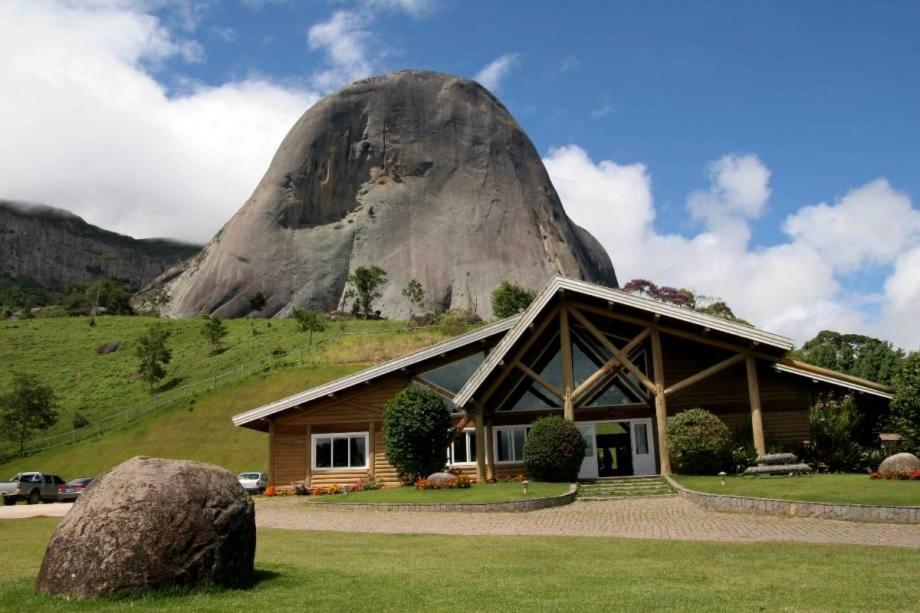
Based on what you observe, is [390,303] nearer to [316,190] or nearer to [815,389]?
[316,190]

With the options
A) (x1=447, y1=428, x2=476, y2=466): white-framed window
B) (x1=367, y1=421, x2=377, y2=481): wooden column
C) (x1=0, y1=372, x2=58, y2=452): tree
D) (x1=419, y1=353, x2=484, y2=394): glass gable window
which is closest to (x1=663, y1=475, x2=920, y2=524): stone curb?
(x1=447, y1=428, x2=476, y2=466): white-framed window

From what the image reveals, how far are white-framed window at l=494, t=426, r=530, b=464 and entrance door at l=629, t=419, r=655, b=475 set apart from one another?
3982 millimetres

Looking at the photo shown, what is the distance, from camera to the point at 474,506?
62.3ft

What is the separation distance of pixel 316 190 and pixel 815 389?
9981 cm

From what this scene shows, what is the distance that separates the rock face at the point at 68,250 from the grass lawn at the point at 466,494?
16193cm

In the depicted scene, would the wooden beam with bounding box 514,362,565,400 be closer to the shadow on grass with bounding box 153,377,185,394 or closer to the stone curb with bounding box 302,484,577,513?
the stone curb with bounding box 302,484,577,513

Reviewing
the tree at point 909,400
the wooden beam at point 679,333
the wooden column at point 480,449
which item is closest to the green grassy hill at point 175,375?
the wooden column at point 480,449

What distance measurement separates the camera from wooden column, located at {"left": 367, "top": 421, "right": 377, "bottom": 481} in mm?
27984

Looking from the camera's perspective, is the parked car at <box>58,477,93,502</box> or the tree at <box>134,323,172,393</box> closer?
the parked car at <box>58,477,93,502</box>

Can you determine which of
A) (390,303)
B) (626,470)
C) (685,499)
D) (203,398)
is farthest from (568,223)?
(685,499)

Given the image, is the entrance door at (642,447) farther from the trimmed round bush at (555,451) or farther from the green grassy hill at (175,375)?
Result: the green grassy hill at (175,375)

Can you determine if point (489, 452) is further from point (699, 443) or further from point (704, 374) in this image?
point (704, 374)

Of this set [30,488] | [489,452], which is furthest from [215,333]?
[489,452]

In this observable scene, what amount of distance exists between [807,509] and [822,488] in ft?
7.07
